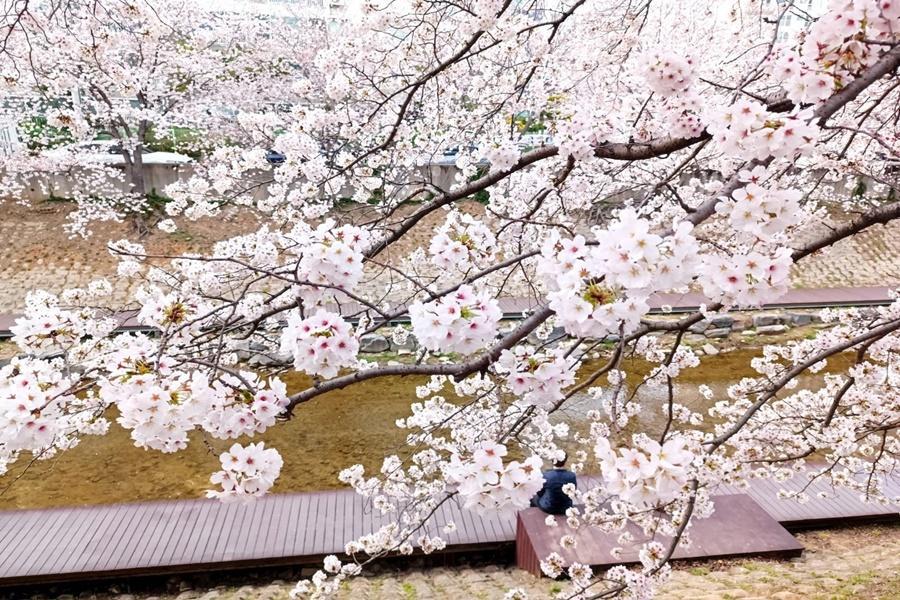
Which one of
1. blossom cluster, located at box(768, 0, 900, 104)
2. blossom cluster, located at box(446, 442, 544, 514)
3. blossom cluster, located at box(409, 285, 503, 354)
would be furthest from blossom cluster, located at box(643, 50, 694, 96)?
blossom cluster, located at box(446, 442, 544, 514)

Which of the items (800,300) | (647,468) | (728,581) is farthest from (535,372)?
(800,300)

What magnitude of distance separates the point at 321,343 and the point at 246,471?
0.63m

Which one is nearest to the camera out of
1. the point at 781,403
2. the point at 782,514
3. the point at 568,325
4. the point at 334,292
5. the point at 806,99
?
the point at 568,325

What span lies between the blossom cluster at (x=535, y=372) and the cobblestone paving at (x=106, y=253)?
8.20 meters

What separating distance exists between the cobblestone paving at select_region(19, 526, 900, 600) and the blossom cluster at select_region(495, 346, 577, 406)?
2.37m

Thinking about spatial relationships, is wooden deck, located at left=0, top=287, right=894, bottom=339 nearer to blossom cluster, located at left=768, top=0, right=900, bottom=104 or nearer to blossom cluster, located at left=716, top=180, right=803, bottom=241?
blossom cluster, located at left=768, top=0, right=900, bottom=104

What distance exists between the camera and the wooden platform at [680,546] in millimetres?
4164

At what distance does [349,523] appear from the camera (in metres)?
4.84

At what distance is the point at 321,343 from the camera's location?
5.65 feet

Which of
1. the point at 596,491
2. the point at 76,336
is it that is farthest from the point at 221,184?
the point at 596,491

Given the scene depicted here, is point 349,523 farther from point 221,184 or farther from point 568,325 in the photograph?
point 568,325

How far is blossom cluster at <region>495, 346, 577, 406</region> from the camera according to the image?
205 centimetres

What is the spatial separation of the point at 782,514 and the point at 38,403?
5324mm

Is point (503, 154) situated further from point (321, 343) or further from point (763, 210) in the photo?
point (321, 343)
